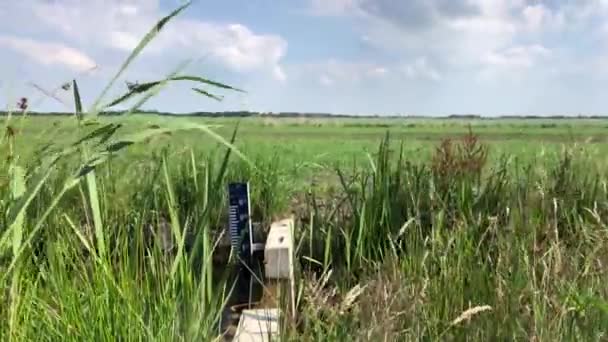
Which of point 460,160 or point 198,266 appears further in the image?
point 460,160

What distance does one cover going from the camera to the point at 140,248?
167 centimetres

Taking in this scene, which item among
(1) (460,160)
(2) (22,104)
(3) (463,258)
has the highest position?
(2) (22,104)

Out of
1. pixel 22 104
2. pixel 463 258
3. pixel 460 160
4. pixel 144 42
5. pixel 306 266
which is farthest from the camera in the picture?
pixel 460 160

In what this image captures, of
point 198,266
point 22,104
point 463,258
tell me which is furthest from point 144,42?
point 463,258

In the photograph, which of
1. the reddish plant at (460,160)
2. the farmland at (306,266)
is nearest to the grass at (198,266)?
the farmland at (306,266)

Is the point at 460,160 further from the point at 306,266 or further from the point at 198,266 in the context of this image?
the point at 198,266

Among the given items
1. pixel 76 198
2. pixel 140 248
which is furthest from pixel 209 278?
pixel 76 198

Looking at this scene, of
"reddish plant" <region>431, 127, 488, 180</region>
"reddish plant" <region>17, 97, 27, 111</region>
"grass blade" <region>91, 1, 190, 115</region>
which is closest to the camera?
"grass blade" <region>91, 1, 190, 115</region>

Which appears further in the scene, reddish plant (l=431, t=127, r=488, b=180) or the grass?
reddish plant (l=431, t=127, r=488, b=180)

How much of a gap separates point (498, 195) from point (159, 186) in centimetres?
170

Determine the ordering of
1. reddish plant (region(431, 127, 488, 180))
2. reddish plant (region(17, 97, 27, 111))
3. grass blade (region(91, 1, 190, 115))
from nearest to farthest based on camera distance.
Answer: grass blade (region(91, 1, 190, 115)), reddish plant (region(17, 97, 27, 111)), reddish plant (region(431, 127, 488, 180))

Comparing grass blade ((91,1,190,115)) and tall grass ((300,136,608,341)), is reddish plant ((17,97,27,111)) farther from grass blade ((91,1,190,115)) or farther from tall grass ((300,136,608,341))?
tall grass ((300,136,608,341))

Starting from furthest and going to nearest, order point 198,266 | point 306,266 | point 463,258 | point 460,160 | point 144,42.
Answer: point 460,160
point 306,266
point 463,258
point 198,266
point 144,42

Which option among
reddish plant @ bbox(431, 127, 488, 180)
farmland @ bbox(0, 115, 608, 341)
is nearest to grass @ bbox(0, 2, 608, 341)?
farmland @ bbox(0, 115, 608, 341)
